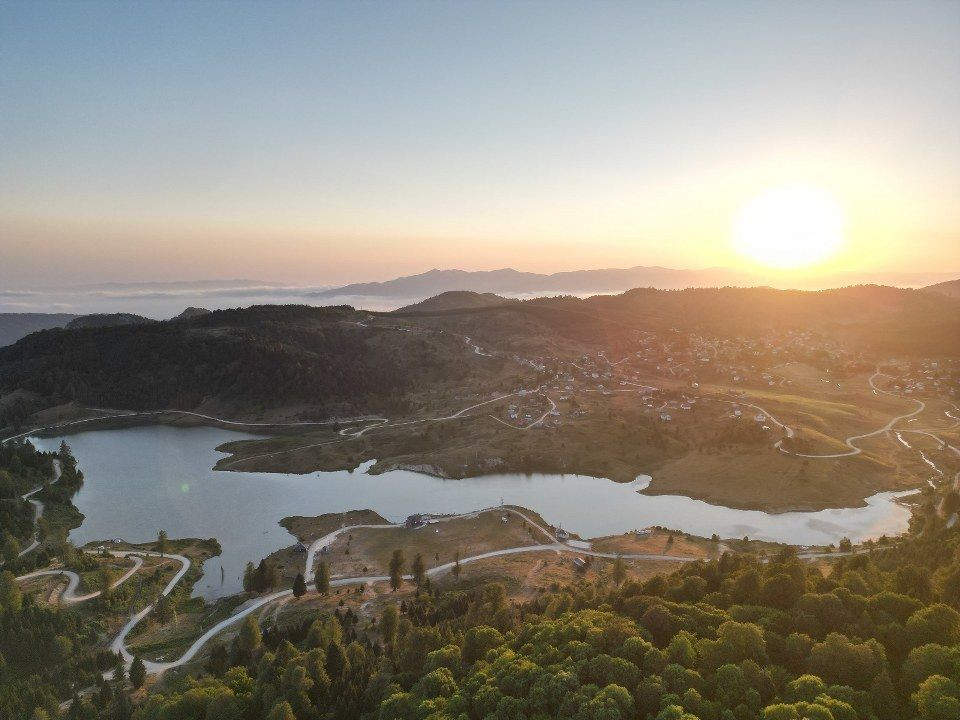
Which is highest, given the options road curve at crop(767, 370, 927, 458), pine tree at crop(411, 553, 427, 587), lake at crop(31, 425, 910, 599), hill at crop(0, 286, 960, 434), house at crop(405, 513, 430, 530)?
hill at crop(0, 286, 960, 434)

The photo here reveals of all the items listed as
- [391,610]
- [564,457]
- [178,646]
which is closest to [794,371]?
[564,457]

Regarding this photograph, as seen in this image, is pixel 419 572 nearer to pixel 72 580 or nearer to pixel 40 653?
pixel 40 653

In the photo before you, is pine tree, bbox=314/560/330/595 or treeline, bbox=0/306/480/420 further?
treeline, bbox=0/306/480/420

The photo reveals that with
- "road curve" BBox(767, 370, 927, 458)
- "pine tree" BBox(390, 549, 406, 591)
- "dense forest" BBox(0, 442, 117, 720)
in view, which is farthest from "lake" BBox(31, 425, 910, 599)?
"pine tree" BBox(390, 549, 406, 591)

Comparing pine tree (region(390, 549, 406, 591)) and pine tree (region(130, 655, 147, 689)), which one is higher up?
pine tree (region(390, 549, 406, 591))

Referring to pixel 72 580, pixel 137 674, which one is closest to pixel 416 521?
pixel 137 674

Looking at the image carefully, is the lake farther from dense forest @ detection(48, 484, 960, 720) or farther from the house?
dense forest @ detection(48, 484, 960, 720)

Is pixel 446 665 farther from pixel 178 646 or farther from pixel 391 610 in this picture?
pixel 178 646
